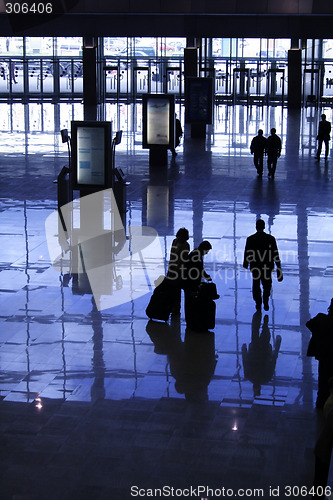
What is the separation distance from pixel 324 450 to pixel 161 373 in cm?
341

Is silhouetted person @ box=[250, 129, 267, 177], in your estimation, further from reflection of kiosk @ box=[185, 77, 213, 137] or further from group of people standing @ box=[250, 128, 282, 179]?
reflection of kiosk @ box=[185, 77, 213, 137]

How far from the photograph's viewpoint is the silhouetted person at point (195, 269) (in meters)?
11.3

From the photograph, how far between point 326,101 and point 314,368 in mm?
36189

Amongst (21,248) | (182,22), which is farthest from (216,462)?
(182,22)

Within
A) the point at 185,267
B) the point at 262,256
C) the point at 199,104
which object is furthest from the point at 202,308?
the point at 199,104

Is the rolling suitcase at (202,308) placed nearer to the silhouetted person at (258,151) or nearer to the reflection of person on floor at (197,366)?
the reflection of person on floor at (197,366)

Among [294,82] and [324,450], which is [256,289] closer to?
[324,450]

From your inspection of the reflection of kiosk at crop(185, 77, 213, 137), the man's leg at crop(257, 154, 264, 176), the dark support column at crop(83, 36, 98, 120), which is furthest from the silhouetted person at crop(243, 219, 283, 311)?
the dark support column at crop(83, 36, 98, 120)

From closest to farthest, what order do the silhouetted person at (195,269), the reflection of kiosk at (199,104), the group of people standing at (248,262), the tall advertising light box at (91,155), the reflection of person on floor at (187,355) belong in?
the reflection of person on floor at (187,355), the silhouetted person at (195,269), the group of people standing at (248,262), the tall advertising light box at (91,155), the reflection of kiosk at (199,104)

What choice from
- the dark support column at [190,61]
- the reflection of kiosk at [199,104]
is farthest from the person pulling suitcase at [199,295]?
the dark support column at [190,61]

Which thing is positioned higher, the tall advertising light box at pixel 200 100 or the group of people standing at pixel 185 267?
the tall advertising light box at pixel 200 100

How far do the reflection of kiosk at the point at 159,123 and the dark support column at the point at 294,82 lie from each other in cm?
1735

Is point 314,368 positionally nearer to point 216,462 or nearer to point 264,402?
point 264,402

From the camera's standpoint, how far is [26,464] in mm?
7953
